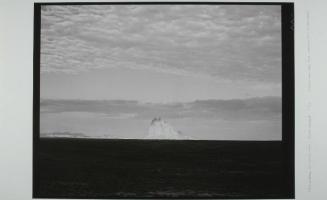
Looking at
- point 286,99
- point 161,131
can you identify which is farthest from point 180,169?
point 286,99

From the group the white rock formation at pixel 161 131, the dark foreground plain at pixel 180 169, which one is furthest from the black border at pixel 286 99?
the white rock formation at pixel 161 131

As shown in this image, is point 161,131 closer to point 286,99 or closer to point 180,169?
point 180,169

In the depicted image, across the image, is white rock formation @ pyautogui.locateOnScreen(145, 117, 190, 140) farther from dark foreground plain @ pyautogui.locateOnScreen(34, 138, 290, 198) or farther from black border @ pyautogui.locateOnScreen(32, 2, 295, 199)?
black border @ pyautogui.locateOnScreen(32, 2, 295, 199)

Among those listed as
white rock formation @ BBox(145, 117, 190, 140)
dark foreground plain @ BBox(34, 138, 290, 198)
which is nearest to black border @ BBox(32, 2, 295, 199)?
dark foreground plain @ BBox(34, 138, 290, 198)

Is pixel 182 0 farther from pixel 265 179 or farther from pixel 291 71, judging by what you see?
pixel 265 179

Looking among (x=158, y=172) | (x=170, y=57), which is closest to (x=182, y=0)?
(x=170, y=57)

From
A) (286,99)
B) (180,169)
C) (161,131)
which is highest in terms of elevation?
(286,99)
